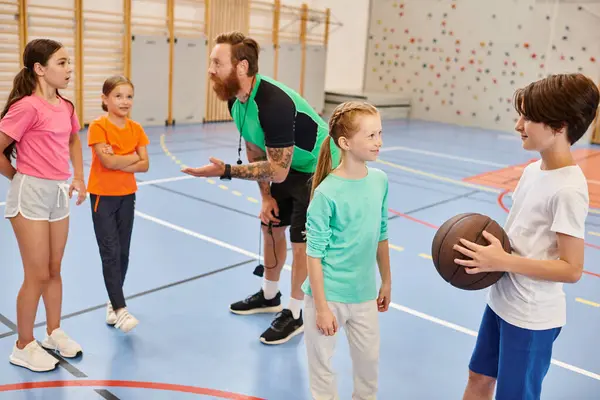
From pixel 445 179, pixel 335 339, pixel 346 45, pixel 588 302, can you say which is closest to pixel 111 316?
pixel 335 339

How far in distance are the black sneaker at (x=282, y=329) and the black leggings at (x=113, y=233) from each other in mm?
890

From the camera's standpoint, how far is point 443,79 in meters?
15.2

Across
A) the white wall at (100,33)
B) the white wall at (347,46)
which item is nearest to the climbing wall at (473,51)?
the white wall at (347,46)

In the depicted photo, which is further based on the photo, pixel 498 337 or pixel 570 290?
pixel 570 290

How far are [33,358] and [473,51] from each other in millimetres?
13704

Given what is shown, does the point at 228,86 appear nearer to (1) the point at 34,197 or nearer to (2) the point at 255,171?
(2) the point at 255,171

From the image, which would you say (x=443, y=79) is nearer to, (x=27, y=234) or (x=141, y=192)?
(x=141, y=192)

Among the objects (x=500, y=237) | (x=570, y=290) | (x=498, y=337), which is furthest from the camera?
(x=570, y=290)

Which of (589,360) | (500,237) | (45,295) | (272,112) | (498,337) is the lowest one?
(589,360)

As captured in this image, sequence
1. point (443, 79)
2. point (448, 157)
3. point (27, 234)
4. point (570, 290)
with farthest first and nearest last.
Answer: point (443, 79) < point (448, 157) < point (570, 290) < point (27, 234)

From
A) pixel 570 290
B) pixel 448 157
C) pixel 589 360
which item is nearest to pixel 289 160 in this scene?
pixel 589 360

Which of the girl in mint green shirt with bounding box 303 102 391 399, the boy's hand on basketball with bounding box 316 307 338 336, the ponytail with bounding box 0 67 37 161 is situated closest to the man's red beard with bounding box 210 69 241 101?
the ponytail with bounding box 0 67 37 161

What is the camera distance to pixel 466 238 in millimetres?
2164

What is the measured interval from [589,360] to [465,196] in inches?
164
